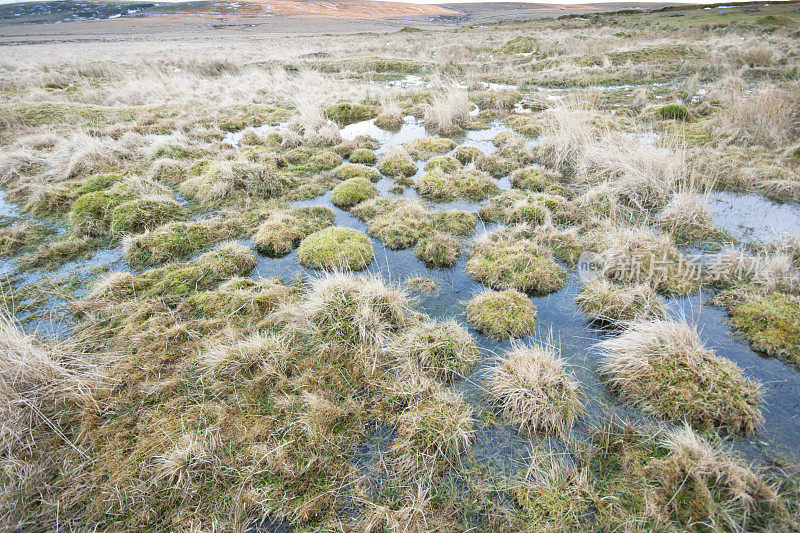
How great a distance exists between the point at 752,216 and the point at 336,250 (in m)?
8.67

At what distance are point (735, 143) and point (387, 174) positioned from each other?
10204 mm

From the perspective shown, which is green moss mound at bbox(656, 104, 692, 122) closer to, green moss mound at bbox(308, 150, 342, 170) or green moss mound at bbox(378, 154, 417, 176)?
green moss mound at bbox(378, 154, 417, 176)

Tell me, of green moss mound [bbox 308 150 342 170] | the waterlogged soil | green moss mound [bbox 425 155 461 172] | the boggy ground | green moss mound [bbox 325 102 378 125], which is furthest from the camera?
green moss mound [bbox 325 102 378 125]

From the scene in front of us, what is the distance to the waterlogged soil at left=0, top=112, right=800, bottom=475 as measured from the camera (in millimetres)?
3648

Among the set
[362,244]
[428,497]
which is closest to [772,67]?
[362,244]

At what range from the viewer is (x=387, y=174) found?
1027cm

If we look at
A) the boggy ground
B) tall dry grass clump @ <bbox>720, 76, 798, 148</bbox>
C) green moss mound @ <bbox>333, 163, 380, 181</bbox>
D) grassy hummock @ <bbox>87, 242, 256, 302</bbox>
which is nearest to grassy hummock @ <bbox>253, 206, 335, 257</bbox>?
the boggy ground

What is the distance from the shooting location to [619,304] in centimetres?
514

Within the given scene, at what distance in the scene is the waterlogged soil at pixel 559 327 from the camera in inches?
144

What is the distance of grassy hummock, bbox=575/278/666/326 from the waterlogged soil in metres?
0.22

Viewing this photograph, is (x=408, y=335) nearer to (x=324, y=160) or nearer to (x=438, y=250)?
(x=438, y=250)

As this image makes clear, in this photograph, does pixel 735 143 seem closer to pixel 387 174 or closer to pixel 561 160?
pixel 561 160

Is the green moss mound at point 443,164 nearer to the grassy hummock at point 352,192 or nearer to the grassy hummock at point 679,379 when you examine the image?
the grassy hummock at point 352,192

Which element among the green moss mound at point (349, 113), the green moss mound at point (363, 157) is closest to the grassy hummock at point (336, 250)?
the green moss mound at point (363, 157)
